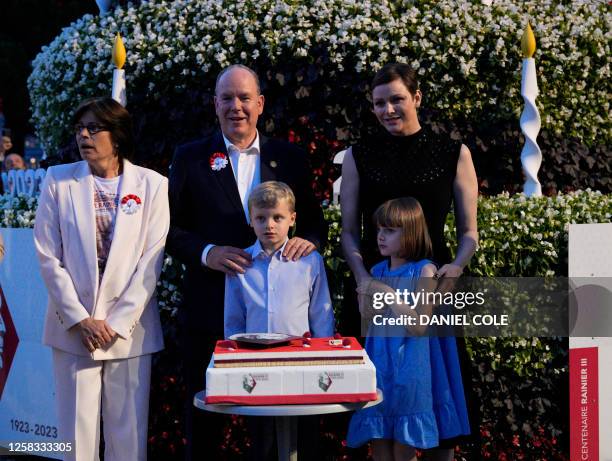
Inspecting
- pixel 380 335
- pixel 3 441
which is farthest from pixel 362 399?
pixel 3 441

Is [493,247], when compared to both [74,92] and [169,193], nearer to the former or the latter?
[169,193]

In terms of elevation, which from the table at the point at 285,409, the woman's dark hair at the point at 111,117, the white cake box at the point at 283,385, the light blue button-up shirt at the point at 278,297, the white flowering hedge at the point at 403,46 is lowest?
the table at the point at 285,409

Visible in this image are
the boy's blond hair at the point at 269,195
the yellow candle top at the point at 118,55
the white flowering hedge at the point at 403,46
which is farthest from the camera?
the white flowering hedge at the point at 403,46

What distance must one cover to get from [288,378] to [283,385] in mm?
31

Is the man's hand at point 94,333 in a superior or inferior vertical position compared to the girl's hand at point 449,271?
inferior

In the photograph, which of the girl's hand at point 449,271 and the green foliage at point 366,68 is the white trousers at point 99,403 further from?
the green foliage at point 366,68

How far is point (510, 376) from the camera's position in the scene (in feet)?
16.8

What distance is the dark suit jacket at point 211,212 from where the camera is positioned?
4.20m

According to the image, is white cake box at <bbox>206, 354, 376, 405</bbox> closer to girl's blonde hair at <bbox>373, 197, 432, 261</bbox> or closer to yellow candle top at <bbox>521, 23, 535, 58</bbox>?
girl's blonde hair at <bbox>373, 197, 432, 261</bbox>

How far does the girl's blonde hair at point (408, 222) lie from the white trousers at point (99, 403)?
49.2 inches

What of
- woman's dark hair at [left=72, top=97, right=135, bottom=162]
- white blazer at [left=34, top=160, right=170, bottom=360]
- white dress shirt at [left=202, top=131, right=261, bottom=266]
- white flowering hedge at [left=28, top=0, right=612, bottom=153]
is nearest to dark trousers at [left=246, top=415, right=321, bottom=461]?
white blazer at [left=34, top=160, right=170, bottom=360]

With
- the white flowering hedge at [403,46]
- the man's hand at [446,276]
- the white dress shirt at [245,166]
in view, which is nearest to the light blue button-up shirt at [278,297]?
the white dress shirt at [245,166]

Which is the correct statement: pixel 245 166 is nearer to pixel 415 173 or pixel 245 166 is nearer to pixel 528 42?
pixel 415 173

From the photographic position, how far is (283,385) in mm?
3357
